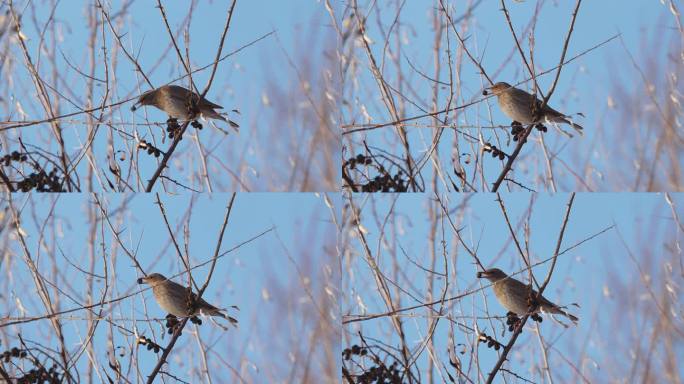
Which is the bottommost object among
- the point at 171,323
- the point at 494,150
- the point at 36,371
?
the point at 36,371

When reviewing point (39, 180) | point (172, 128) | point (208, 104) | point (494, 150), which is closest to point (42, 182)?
point (39, 180)

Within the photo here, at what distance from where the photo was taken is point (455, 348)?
89.4 inches

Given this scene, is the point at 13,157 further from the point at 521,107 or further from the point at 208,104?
the point at 521,107

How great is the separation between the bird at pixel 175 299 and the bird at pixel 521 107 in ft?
2.90

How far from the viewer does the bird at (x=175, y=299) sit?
2.25 meters

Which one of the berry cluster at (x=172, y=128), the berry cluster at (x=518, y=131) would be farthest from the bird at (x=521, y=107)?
the berry cluster at (x=172, y=128)

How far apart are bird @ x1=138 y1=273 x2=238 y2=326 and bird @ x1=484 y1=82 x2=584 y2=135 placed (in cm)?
89

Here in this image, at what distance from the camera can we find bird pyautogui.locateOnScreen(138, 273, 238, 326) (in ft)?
7.39

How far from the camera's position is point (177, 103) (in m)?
2.26

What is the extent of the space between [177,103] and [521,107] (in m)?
0.88

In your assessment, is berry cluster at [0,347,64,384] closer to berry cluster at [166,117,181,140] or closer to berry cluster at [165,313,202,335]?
berry cluster at [165,313,202,335]

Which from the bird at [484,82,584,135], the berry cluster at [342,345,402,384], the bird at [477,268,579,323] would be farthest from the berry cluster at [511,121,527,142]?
the berry cluster at [342,345,402,384]

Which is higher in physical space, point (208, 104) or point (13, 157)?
point (208, 104)

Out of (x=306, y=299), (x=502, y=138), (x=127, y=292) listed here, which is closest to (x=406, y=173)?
(x=502, y=138)
